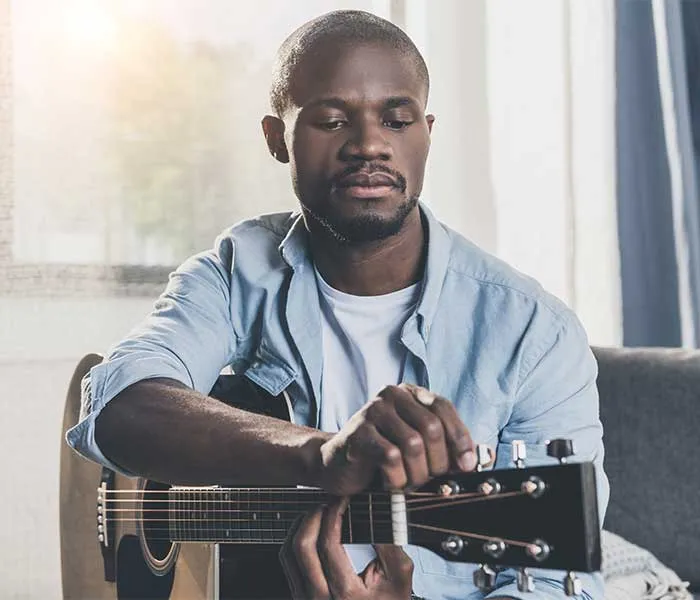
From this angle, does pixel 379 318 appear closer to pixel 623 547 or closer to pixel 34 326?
pixel 623 547

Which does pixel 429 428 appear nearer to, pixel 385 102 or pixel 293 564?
pixel 293 564

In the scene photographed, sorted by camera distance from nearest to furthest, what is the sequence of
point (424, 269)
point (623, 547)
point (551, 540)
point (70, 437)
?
point (551, 540) → point (70, 437) → point (424, 269) → point (623, 547)

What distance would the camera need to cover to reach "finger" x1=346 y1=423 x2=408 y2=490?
35.2 inches

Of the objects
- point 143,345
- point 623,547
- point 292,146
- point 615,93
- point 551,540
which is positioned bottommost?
point 623,547

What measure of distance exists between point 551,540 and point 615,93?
1.84 m

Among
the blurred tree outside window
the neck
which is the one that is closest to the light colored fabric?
the neck

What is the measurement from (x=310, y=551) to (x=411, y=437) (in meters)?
0.27

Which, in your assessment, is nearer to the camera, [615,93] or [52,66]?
[52,66]

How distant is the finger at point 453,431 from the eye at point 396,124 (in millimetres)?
594

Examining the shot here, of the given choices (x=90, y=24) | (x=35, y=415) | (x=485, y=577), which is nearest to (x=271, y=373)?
(x=485, y=577)

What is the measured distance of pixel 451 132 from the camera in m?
2.70

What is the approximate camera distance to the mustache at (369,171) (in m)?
1.37

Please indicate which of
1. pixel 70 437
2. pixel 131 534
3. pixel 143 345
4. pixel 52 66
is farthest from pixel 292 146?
pixel 52 66

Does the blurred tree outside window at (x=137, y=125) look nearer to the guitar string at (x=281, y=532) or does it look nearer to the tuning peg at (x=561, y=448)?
the guitar string at (x=281, y=532)
